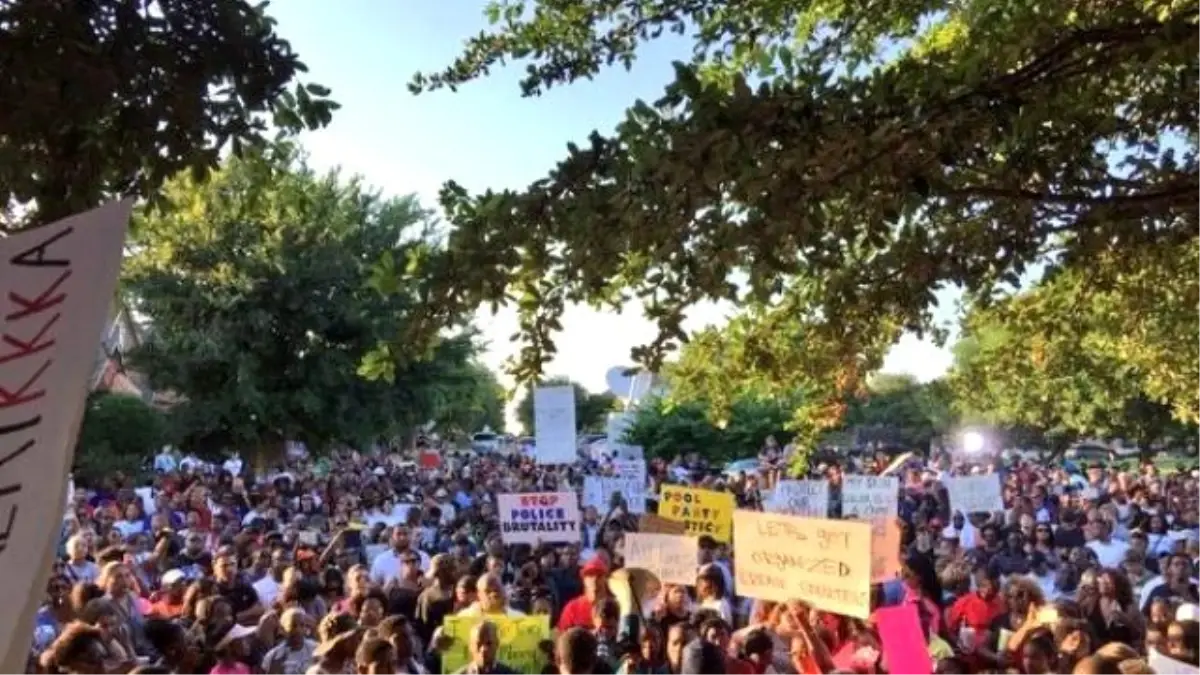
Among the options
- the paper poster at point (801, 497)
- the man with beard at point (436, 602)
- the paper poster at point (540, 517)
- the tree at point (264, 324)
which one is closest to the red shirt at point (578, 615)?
the man with beard at point (436, 602)

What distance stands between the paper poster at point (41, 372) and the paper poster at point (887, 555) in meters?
7.05

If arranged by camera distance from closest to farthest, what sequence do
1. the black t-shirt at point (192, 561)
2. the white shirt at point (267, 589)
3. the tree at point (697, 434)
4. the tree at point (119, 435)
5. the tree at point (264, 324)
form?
the white shirt at point (267, 589)
the black t-shirt at point (192, 561)
the tree at point (119, 435)
the tree at point (264, 324)
the tree at point (697, 434)

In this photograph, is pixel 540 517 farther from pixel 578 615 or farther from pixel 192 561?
pixel 578 615

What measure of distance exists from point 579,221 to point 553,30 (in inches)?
85.5

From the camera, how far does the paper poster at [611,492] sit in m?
19.0

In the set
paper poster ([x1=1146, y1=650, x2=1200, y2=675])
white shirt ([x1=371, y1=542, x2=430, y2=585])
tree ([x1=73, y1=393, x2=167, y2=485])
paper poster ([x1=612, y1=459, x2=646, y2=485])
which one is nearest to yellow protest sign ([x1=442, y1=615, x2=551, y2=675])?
paper poster ([x1=1146, y1=650, x2=1200, y2=675])

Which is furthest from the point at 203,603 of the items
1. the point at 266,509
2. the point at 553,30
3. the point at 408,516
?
the point at 266,509

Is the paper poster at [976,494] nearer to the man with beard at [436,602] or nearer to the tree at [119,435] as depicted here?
the man with beard at [436,602]

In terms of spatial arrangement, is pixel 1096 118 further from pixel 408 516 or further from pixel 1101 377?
pixel 408 516

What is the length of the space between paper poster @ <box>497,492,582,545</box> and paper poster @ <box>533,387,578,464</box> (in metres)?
5.27

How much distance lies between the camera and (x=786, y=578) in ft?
25.9

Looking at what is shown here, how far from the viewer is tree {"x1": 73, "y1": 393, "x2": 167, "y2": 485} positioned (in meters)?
25.7

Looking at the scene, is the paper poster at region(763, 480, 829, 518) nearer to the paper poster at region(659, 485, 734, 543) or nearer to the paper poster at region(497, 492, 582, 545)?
the paper poster at region(497, 492, 582, 545)

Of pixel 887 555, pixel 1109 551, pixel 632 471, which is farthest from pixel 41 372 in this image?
pixel 632 471
